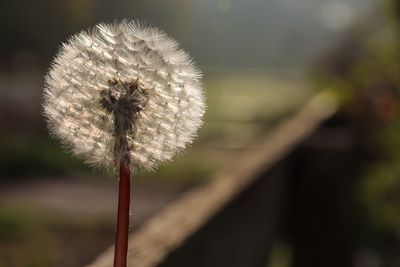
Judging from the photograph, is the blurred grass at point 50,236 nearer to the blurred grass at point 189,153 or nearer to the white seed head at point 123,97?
the blurred grass at point 189,153

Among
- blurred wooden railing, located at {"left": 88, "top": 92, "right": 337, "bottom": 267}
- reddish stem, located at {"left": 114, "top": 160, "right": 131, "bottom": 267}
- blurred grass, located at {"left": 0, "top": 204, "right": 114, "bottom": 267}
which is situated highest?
blurred grass, located at {"left": 0, "top": 204, "right": 114, "bottom": 267}

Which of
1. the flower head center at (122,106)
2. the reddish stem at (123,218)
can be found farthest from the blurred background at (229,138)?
the reddish stem at (123,218)

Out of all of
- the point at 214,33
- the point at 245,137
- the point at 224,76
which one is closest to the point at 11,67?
the point at 214,33

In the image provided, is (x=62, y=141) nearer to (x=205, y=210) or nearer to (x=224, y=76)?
(x=205, y=210)

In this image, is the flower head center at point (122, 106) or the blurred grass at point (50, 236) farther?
the blurred grass at point (50, 236)

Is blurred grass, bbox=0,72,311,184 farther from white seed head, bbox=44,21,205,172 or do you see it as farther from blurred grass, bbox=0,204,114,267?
white seed head, bbox=44,21,205,172

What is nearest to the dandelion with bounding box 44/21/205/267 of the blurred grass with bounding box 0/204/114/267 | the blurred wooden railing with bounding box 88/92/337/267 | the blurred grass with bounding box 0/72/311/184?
the blurred wooden railing with bounding box 88/92/337/267
